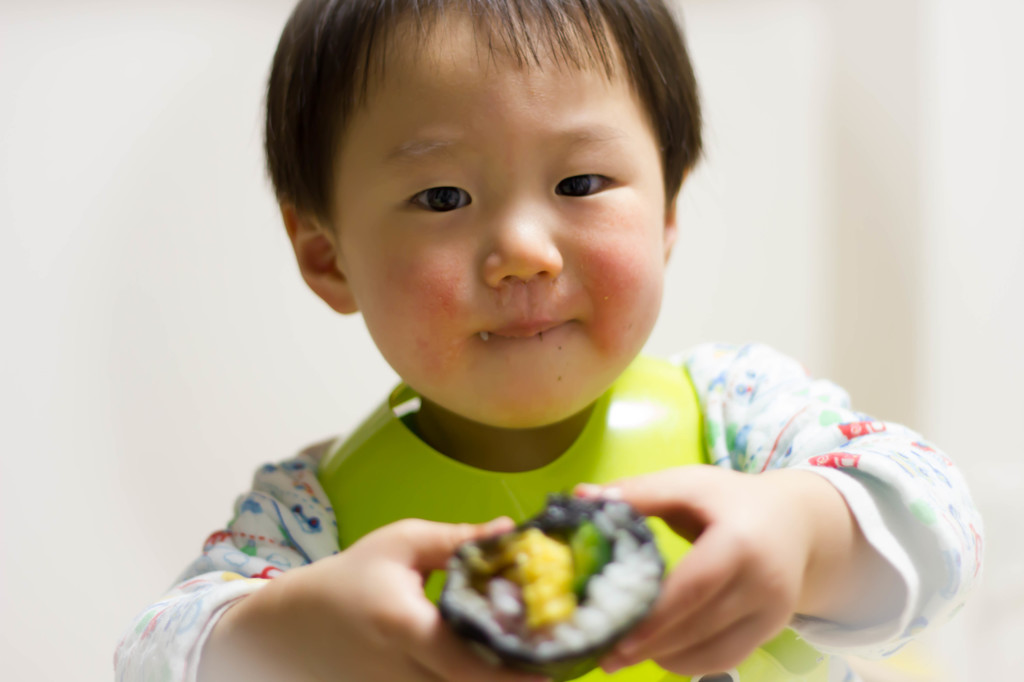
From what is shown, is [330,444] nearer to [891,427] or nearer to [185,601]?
[185,601]

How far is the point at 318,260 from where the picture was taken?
1.99 feet

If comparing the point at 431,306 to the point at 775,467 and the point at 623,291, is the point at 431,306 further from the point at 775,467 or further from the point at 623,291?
the point at 775,467

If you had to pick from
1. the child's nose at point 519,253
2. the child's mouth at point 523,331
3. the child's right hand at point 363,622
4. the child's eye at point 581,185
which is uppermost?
the child's eye at point 581,185

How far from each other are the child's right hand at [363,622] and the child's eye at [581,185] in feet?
0.69

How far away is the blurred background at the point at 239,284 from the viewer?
2.81 ft

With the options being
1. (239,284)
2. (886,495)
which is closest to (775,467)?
(886,495)

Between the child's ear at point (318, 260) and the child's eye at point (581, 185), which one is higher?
the child's eye at point (581, 185)

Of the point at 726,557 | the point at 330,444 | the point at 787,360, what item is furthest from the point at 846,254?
the point at 726,557

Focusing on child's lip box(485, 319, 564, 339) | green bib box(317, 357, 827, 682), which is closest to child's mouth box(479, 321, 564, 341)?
child's lip box(485, 319, 564, 339)

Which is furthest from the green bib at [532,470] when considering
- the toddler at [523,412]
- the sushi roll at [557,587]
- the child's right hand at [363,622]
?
the sushi roll at [557,587]

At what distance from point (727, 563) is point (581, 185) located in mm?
234

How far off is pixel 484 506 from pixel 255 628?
0.17 meters

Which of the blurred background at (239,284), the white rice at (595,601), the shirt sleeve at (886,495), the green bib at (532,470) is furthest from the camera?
the blurred background at (239,284)

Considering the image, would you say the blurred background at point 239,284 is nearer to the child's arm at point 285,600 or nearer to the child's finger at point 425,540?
the child's arm at point 285,600
